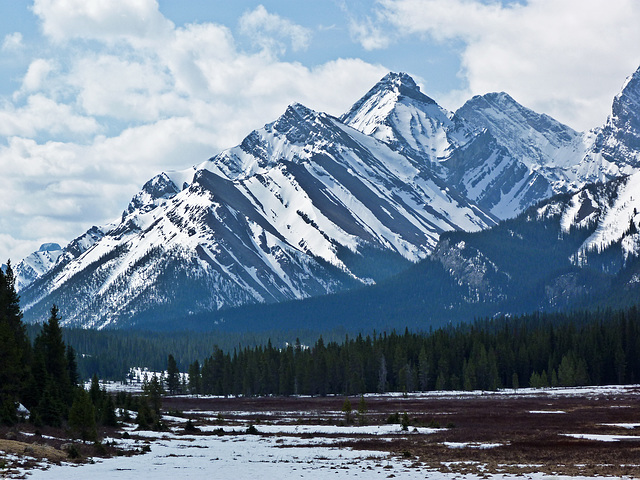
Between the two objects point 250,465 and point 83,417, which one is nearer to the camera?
point 250,465

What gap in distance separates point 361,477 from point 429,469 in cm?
482

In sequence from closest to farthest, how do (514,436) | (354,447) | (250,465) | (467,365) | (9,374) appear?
1. (250,465)
2. (354,447)
3. (514,436)
4. (9,374)
5. (467,365)

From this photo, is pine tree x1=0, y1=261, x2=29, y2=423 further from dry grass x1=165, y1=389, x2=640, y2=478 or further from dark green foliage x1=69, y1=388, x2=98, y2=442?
dry grass x1=165, y1=389, x2=640, y2=478

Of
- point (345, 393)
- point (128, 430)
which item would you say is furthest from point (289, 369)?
point (128, 430)

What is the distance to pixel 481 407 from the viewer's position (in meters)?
117

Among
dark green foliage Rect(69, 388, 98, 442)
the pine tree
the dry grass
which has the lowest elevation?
the dry grass

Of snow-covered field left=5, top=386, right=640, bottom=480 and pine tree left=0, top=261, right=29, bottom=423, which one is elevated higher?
pine tree left=0, top=261, right=29, bottom=423

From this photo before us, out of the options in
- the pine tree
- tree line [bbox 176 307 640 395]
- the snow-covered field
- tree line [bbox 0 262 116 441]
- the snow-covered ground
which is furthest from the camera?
tree line [bbox 176 307 640 395]

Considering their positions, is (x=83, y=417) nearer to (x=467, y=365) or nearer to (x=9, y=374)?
(x=9, y=374)

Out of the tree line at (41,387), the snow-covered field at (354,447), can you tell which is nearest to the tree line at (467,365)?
the snow-covered field at (354,447)

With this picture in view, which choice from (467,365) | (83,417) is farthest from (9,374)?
(467,365)

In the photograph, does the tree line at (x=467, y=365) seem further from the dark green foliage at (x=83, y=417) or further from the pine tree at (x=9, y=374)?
the dark green foliage at (x=83, y=417)

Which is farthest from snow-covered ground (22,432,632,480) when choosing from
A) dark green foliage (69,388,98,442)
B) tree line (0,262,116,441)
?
tree line (0,262,116,441)

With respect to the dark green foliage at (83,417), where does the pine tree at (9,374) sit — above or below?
above
